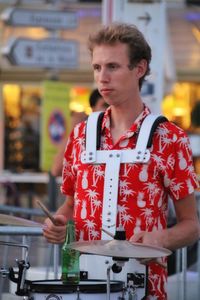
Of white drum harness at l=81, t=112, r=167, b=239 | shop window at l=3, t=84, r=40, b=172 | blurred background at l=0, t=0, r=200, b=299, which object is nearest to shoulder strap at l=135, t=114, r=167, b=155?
white drum harness at l=81, t=112, r=167, b=239

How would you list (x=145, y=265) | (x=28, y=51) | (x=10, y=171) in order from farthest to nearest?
(x=10, y=171) → (x=28, y=51) → (x=145, y=265)

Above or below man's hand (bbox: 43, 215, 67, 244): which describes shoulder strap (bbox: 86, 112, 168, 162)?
above

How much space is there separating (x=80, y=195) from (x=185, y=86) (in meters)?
17.5

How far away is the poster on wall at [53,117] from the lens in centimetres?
1430

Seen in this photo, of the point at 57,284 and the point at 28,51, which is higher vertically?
the point at 28,51

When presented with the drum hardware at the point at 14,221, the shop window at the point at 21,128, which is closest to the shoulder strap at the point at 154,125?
the drum hardware at the point at 14,221

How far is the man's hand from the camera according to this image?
355 cm

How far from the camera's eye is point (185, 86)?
68.7 feet

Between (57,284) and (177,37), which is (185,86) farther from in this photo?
(57,284)

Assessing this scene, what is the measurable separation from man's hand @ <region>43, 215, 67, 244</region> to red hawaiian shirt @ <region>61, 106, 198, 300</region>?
0.23 feet

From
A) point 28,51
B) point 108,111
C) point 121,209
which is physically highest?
point 28,51

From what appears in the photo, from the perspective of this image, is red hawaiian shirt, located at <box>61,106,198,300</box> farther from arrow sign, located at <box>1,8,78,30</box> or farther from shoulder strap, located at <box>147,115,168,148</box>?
arrow sign, located at <box>1,8,78,30</box>

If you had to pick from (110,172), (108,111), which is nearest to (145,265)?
(110,172)

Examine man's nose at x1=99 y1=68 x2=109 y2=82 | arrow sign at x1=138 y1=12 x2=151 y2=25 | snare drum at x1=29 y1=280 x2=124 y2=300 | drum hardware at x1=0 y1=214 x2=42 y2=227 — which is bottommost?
snare drum at x1=29 y1=280 x2=124 y2=300
